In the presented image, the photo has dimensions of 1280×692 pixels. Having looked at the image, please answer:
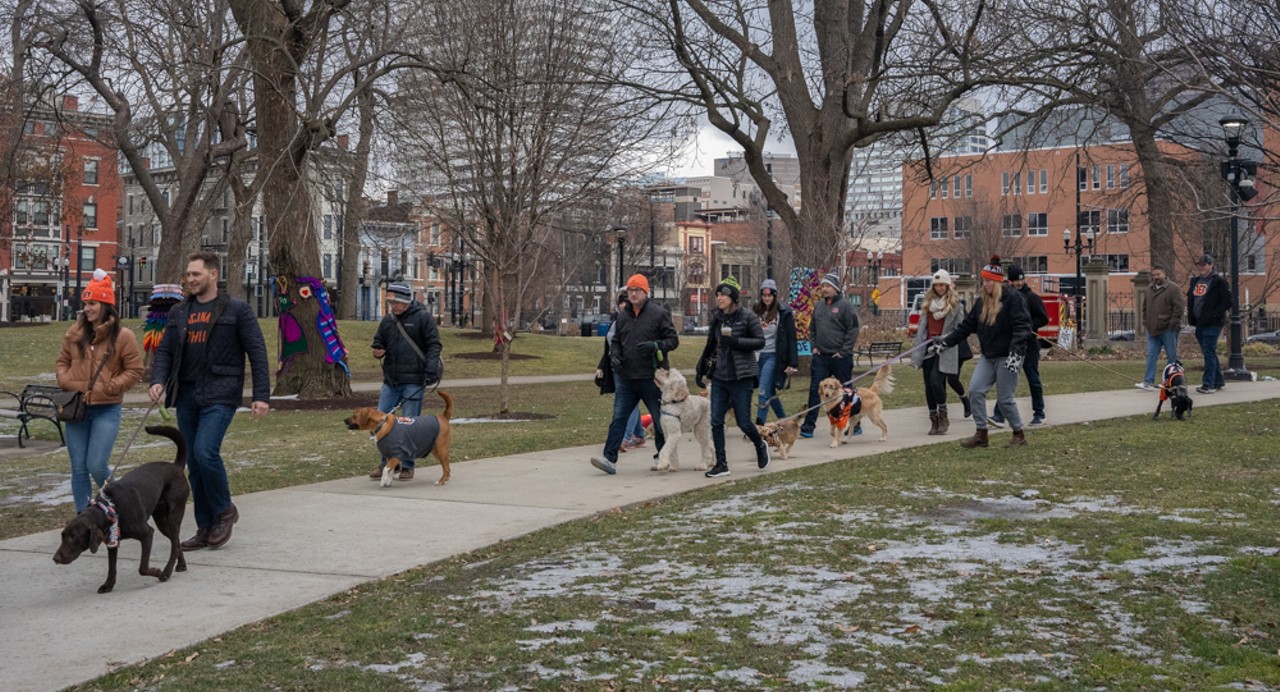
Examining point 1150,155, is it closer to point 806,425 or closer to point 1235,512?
point 806,425

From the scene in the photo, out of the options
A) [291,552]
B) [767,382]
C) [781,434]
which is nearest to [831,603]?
[291,552]

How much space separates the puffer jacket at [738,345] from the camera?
1123 centimetres

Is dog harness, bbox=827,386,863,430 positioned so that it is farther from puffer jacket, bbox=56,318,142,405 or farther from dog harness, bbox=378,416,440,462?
puffer jacket, bbox=56,318,142,405

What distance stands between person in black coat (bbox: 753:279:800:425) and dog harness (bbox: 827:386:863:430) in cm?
65

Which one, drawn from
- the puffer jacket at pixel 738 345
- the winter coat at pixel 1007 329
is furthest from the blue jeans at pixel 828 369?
the puffer jacket at pixel 738 345

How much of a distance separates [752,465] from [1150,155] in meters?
21.2

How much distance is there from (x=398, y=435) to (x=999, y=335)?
18.5 feet

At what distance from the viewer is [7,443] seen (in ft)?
53.5

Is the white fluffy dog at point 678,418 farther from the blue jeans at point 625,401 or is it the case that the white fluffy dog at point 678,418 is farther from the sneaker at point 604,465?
the sneaker at point 604,465

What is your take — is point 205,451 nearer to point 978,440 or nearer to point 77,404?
point 77,404

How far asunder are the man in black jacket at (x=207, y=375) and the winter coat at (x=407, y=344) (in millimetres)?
2877

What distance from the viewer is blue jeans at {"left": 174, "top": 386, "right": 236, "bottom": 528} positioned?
8148 mm

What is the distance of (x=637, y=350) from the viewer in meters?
11.3

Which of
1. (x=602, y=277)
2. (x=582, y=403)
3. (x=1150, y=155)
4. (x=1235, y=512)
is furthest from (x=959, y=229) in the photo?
(x=1235, y=512)
